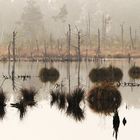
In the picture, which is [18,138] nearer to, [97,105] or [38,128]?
[38,128]

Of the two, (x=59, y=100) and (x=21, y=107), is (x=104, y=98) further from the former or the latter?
(x=21, y=107)

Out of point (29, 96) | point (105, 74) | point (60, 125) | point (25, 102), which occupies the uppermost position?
point (105, 74)

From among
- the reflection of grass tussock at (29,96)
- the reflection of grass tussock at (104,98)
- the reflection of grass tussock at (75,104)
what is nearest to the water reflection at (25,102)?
the reflection of grass tussock at (29,96)

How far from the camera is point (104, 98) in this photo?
25328mm

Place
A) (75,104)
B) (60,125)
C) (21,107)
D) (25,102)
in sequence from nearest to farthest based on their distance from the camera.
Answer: (60,125), (75,104), (21,107), (25,102)

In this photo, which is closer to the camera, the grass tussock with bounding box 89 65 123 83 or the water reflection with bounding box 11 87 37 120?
the water reflection with bounding box 11 87 37 120

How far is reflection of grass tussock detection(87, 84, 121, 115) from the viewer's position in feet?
81.4

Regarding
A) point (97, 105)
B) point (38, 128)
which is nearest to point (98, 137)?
point (38, 128)

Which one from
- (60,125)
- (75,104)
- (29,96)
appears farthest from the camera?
(29,96)

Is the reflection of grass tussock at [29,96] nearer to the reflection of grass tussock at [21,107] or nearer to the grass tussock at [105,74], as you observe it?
the reflection of grass tussock at [21,107]

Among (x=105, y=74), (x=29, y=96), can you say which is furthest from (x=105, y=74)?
(x=29, y=96)

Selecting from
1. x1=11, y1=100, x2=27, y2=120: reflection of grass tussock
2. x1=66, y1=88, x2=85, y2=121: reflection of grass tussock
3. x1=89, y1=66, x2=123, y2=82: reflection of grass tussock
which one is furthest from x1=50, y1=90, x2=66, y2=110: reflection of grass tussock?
x1=89, y1=66, x2=123, y2=82: reflection of grass tussock

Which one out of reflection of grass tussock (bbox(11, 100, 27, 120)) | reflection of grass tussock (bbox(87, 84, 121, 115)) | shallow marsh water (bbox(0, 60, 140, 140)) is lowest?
shallow marsh water (bbox(0, 60, 140, 140))

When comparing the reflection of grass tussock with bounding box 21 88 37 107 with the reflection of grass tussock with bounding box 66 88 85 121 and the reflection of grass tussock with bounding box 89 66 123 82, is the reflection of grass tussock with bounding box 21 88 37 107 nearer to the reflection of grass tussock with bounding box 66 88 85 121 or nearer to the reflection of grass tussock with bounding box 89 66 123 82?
→ the reflection of grass tussock with bounding box 66 88 85 121
